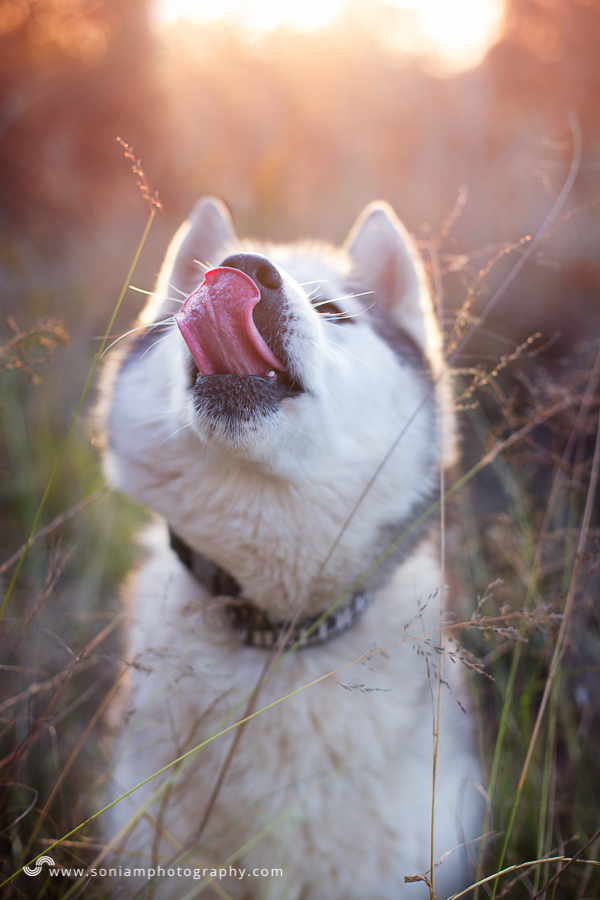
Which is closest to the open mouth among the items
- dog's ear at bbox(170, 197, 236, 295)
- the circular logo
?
dog's ear at bbox(170, 197, 236, 295)

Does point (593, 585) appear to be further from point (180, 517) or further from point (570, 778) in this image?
point (180, 517)

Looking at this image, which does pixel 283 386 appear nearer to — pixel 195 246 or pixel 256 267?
pixel 256 267

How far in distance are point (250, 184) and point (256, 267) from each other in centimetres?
540

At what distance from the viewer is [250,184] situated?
5.82 m

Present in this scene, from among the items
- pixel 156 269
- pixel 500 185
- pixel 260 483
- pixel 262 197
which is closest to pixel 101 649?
pixel 260 483

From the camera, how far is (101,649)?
2684mm

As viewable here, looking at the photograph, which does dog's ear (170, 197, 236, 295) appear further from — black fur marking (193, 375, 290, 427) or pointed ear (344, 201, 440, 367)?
black fur marking (193, 375, 290, 427)

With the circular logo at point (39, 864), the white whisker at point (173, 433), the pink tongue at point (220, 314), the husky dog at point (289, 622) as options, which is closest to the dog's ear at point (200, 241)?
the husky dog at point (289, 622)

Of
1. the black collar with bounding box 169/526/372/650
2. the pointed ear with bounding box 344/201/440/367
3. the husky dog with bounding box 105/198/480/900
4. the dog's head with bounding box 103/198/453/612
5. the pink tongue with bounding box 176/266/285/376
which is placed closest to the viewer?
the pink tongue with bounding box 176/266/285/376

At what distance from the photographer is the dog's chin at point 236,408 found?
1.25 meters

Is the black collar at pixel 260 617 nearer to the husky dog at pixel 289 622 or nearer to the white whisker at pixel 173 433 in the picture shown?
the husky dog at pixel 289 622

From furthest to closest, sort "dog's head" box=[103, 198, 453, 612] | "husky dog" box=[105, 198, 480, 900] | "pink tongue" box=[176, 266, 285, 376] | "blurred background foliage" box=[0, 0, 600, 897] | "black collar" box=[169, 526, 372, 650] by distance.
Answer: "blurred background foliage" box=[0, 0, 600, 897] → "black collar" box=[169, 526, 372, 650] → "husky dog" box=[105, 198, 480, 900] → "dog's head" box=[103, 198, 453, 612] → "pink tongue" box=[176, 266, 285, 376]

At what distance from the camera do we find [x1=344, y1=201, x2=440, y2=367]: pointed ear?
6.02ft

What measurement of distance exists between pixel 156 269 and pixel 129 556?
357 cm
